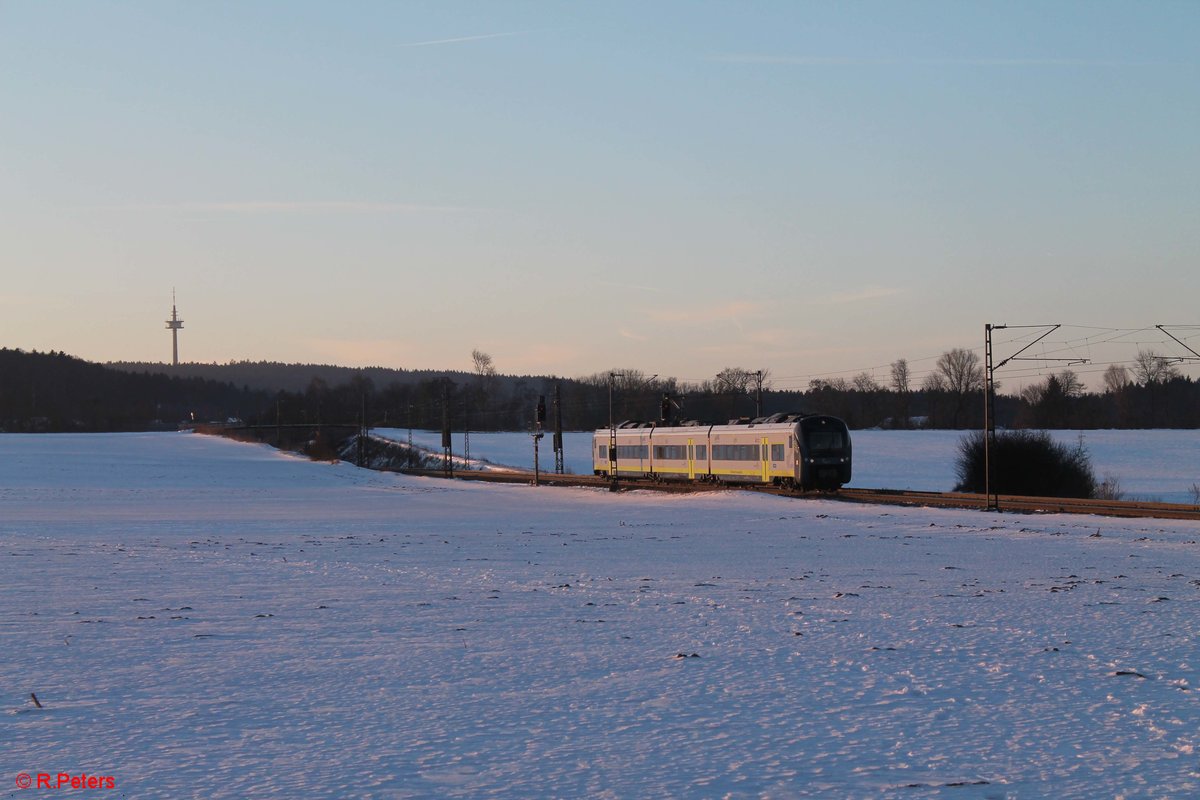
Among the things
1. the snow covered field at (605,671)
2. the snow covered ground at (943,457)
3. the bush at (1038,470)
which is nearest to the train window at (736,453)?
the bush at (1038,470)

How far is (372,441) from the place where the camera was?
486ft

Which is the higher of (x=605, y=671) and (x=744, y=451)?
(x=744, y=451)

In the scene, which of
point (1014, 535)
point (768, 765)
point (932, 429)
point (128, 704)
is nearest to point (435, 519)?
point (1014, 535)

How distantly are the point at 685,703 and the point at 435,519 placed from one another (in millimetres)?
30812

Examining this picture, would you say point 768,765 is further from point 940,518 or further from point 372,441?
point 372,441

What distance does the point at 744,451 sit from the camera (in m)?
57.1

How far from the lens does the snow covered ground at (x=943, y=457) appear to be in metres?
78.6

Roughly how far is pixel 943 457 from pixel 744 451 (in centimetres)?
Result: 5711

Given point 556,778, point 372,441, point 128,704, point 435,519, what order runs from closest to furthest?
point 556,778 → point 128,704 → point 435,519 → point 372,441

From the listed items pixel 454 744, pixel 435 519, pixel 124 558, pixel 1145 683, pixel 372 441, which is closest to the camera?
pixel 454 744

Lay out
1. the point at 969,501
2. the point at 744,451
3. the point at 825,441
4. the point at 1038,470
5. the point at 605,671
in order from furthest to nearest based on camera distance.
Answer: the point at 1038,470, the point at 744,451, the point at 825,441, the point at 969,501, the point at 605,671

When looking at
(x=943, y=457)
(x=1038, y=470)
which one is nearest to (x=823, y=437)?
(x=1038, y=470)

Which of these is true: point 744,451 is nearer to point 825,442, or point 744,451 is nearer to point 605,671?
point 825,442

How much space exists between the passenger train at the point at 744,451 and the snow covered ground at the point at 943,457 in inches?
659
